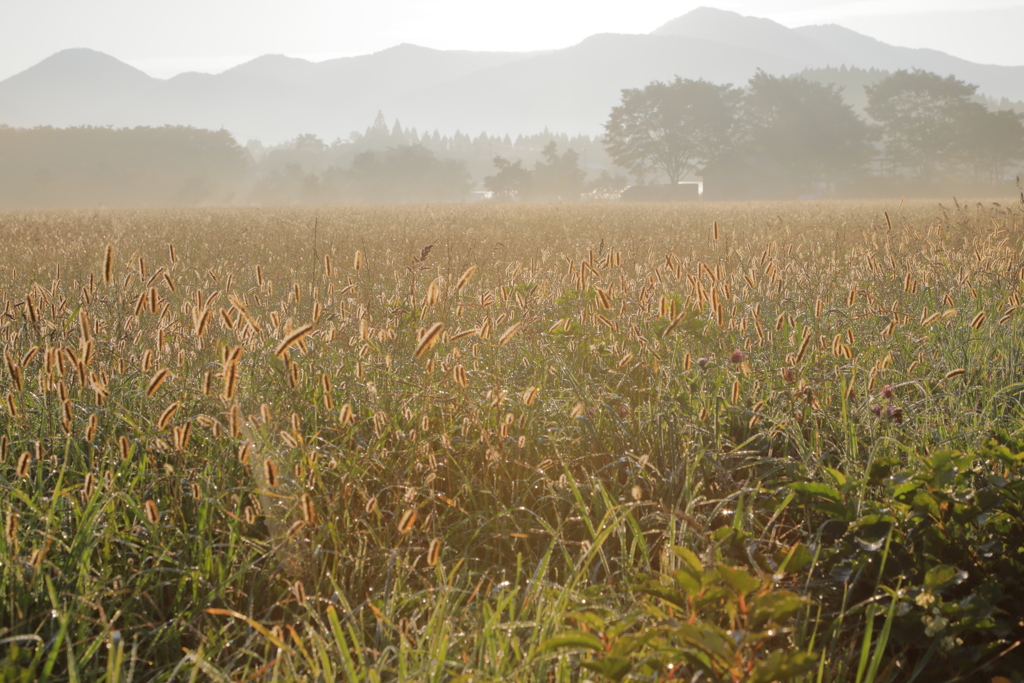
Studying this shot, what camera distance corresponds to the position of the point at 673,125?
201ft

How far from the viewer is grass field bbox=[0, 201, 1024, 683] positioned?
1.38 m

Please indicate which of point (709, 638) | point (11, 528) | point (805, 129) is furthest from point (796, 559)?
point (805, 129)

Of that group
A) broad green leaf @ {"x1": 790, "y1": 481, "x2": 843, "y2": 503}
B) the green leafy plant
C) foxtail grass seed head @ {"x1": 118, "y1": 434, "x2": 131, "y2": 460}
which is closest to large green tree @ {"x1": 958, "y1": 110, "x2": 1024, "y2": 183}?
broad green leaf @ {"x1": 790, "y1": 481, "x2": 843, "y2": 503}

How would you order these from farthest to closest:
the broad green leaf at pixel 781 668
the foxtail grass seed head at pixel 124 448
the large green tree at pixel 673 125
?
the large green tree at pixel 673 125 < the foxtail grass seed head at pixel 124 448 < the broad green leaf at pixel 781 668

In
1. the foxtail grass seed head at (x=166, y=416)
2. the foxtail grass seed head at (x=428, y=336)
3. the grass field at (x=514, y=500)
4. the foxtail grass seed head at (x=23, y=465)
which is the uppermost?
the foxtail grass seed head at (x=428, y=336)

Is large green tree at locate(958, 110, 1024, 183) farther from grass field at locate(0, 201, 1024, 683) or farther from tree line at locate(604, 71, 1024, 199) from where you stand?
grass field at locate(0, 201, 1024, 683)

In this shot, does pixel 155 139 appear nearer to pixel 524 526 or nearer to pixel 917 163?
pixel 917 163

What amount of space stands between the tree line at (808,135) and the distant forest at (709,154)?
0.11 meters

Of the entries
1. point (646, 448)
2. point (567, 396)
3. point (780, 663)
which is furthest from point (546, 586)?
point (567, 396)

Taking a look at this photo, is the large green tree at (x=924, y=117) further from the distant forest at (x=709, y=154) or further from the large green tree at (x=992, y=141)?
the large green tree at (x=992, y=141)

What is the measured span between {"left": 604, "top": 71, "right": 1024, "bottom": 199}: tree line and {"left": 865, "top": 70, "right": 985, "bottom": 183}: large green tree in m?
0.08

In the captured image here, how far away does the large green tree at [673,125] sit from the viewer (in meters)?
60.4

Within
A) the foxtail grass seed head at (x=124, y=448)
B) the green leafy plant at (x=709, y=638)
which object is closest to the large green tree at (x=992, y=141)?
the green leafy plant at (x=709, y=638)

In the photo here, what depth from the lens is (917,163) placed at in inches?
2157
